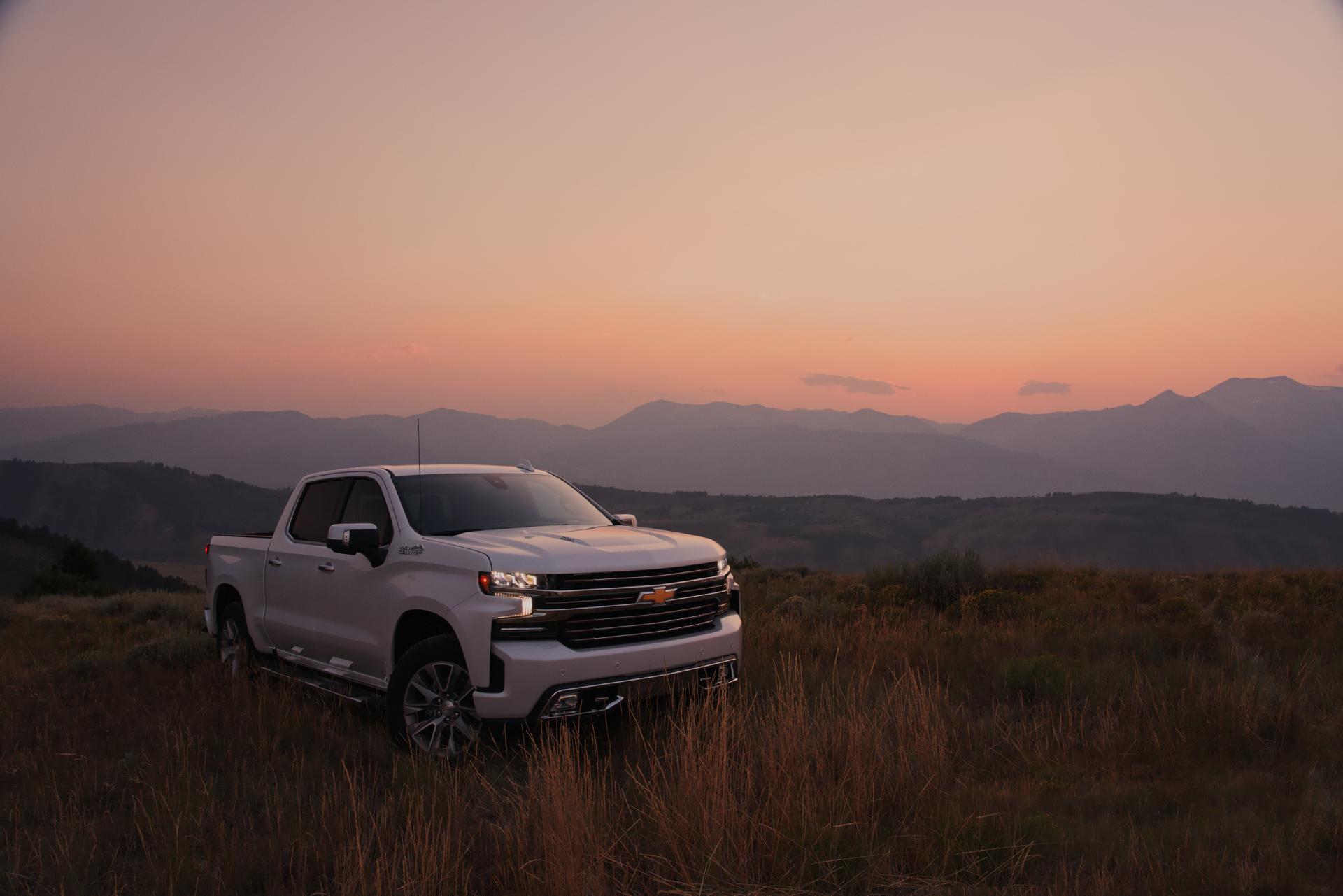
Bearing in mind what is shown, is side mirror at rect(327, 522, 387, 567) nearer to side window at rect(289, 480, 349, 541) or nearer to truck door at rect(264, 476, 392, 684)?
truck door at rect(264, 476, 392, 684)

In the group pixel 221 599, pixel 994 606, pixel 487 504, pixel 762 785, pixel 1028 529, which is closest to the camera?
pixel 762 785

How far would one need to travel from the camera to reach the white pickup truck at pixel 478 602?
4727mm

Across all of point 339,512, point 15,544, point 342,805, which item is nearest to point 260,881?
point 342,805

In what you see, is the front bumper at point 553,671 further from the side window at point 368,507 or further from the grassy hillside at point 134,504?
the grassy hillside at point 134,504

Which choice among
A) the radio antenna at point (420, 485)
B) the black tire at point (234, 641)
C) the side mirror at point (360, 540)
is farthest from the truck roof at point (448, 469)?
the black tire at point (234, 641)

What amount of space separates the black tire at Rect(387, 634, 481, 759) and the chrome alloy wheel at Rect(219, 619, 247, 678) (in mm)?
3115

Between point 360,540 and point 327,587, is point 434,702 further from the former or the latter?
point 327,587

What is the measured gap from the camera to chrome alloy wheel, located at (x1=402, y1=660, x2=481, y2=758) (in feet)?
16.2

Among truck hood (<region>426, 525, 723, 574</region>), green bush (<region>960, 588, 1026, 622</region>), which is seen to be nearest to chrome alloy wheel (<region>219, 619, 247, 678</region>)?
truck hood (<region>426, 525, 723, 574</region>)

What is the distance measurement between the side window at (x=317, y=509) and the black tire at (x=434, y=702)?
201 centimetres

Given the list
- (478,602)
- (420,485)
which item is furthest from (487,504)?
(478,602)

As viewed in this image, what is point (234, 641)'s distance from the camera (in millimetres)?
7785

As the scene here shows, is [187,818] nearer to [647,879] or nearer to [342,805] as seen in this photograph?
[342,805]

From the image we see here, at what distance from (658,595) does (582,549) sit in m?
0.55
